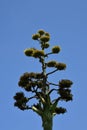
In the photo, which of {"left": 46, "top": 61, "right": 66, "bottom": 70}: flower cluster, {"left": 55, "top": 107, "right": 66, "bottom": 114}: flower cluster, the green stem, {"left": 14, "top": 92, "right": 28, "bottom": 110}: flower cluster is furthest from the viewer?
{"left": 46, "top": 61, "right": 66, "bottom": 70}: flower cluster

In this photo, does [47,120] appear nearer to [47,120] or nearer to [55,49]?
[47,120]

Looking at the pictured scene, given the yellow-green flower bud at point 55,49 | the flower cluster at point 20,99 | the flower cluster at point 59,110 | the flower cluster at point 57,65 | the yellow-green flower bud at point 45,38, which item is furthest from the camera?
the yellow-green flower bud at point 45,38

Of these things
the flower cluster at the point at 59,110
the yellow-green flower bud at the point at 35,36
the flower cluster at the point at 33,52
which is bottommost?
the flower cluster at the point at 59,110

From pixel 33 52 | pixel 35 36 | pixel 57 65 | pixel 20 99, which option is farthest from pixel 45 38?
pixel 20 99

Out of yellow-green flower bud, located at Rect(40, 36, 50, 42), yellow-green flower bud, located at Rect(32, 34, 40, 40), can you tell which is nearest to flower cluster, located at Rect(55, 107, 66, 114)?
yellow-green flower bud, located at Rect(40, 36, 50, 42)

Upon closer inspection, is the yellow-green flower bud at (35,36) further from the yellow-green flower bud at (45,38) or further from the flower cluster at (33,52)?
the flower cluster at (33,52)

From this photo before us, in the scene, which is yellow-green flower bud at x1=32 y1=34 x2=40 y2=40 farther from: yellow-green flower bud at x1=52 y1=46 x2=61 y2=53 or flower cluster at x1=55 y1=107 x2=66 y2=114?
flower cluster at x1=55 y1=107 x2=66 y2=114

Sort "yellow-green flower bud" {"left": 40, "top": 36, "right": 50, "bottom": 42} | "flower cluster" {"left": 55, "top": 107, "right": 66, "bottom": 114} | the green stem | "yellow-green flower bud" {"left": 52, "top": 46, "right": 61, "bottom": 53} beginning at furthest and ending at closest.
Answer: "yellow-green flower bud" {"left": 40, "top": 36, "right": 50, "bottom": 42}, "yellow-green flower bud" {"left": 52, "top": 46, "right": 61, "bottom": 53}, "flower cluster" {"left": 55, "top": 107, "right": 66, "bottom": 114}, the green stem

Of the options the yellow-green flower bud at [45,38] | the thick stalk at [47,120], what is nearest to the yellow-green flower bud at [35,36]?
the yellow-green flower bud at [45,38]

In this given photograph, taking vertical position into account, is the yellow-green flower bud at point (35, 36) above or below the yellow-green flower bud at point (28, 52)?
above

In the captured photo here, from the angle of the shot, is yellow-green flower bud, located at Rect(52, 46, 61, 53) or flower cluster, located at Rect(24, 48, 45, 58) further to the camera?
yellow-green flower bud, located at Rect(52, 46, 61, 53)

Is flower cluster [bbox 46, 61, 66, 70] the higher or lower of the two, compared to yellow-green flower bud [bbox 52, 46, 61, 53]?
lower

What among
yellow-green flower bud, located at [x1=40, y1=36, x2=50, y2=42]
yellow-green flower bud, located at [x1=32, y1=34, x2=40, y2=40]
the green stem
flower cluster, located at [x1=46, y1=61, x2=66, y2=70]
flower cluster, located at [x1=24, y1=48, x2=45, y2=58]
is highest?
yellow-green flower bud, located at [x1=32, y1=34, x2=40, y2=40]

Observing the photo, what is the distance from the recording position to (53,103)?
61.0 ft
